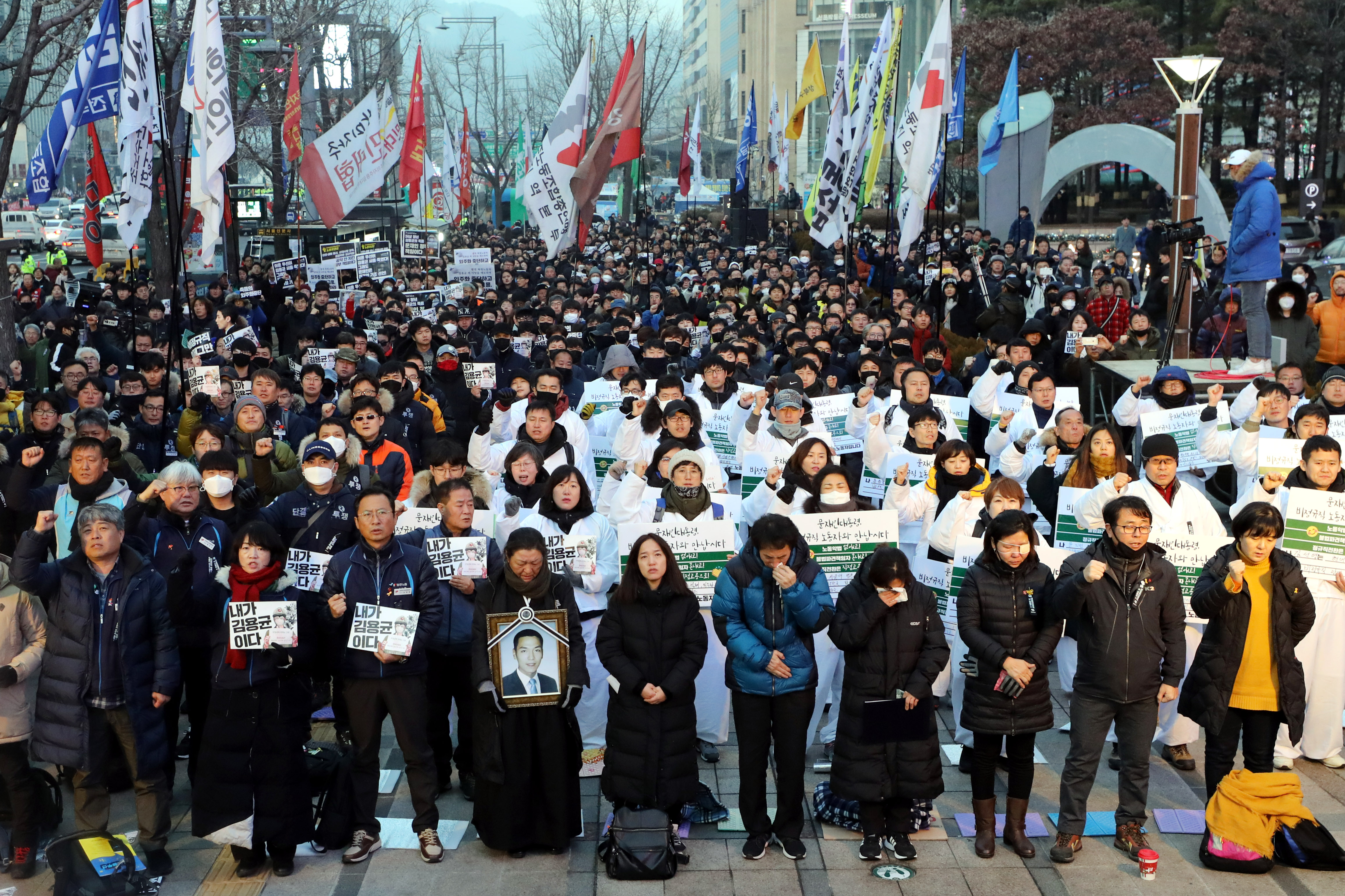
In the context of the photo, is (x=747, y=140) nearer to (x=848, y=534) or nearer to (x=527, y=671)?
(x=848, y=534)

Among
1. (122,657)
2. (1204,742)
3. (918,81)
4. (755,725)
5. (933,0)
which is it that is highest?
(933,0)

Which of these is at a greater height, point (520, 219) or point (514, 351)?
point (520, 219)

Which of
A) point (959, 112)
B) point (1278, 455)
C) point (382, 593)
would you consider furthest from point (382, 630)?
point (959, 112)

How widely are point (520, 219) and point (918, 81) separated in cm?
3870

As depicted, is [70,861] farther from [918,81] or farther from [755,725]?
[918,81]

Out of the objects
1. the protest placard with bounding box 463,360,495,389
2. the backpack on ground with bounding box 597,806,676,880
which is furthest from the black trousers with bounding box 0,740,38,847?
the protest placard with bounding box 463,360,495,389

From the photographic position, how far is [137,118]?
13.2 metres

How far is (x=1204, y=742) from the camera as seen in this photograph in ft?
24.1

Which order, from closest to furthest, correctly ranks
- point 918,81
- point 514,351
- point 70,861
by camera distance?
point 70,861 → point 514,351 → point 918,81

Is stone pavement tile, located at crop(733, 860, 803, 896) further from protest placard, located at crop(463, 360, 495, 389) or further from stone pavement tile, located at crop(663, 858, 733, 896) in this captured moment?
protest placard, located at crop(463, 360, 495, 389)

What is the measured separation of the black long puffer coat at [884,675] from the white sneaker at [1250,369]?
6670 millimetres

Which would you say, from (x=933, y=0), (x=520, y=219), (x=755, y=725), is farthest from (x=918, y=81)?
(x=933, y=0)

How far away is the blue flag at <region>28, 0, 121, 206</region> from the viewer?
1354 cm

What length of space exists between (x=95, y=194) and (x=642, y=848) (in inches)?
638
